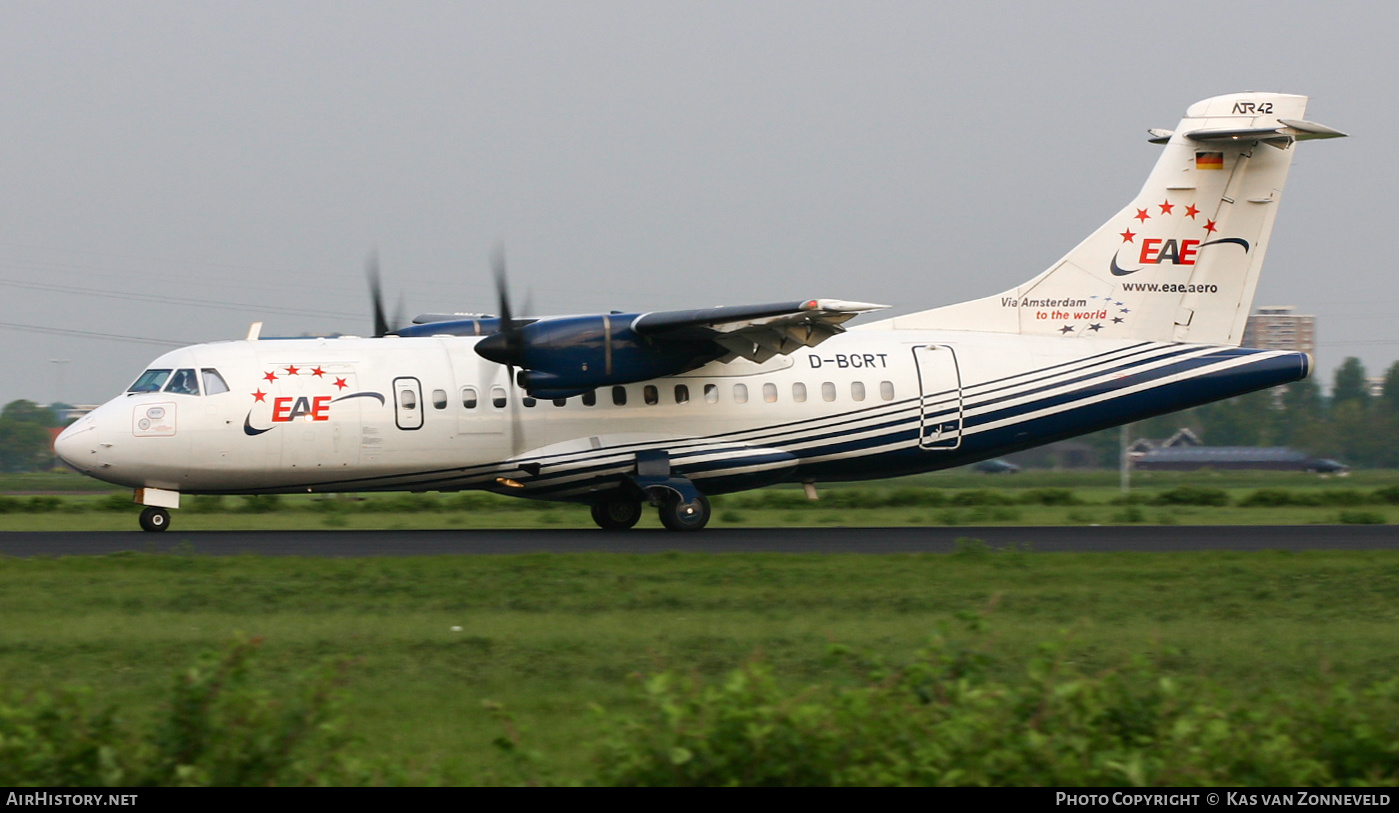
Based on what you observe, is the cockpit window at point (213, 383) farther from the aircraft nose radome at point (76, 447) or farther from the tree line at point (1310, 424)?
the tree line at point (1310, 424)

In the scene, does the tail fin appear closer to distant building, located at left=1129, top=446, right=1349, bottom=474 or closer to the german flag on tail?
the german flag on tail

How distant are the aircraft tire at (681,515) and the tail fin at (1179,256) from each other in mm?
5012

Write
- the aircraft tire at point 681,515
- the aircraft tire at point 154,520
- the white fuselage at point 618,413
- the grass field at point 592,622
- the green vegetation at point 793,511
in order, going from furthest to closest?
the green vegetation at point 793,511 < the aircraft tire at point 681,515 < the aircraft tire at point 154,520 < the white fuselage at point 618,413 < the grass field at point 592,622

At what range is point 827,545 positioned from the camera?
18.0 m

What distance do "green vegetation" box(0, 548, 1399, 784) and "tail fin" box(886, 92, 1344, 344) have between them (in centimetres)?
685

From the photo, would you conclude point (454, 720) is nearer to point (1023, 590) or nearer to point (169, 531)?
point (1023, 590)

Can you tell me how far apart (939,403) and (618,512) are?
5.54 m

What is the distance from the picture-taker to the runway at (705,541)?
1705 centimetres

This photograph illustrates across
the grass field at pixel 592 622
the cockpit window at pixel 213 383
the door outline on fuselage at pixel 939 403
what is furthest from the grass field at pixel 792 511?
the grass field at pixel 592 622

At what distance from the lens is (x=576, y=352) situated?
19.2 m

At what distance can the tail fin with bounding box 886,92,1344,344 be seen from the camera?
72.4 ft

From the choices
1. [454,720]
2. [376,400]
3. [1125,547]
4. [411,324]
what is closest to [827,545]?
[1125,547]

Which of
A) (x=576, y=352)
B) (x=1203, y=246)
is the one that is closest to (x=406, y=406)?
(x=576, y=352)

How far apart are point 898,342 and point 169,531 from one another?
472 inches
